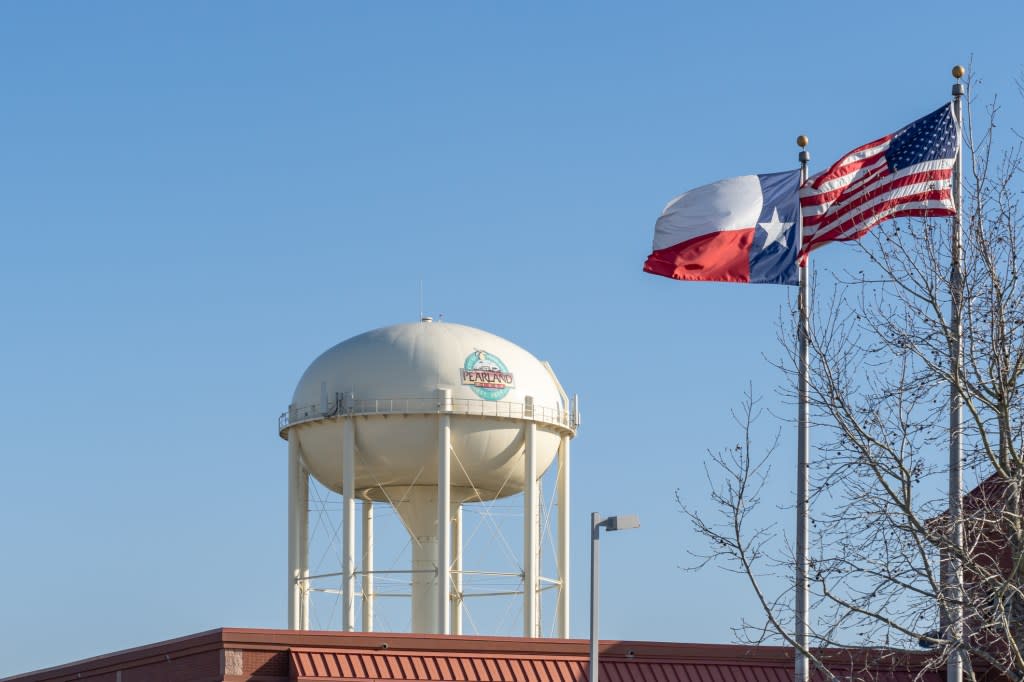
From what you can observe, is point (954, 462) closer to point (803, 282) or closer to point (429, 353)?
point (803, 282)

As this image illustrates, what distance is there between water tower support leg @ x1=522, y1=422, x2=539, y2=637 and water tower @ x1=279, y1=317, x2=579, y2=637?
26mm

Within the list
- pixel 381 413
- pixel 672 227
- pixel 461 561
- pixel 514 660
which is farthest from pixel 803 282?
pixel 461 561

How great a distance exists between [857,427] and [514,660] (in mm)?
16136

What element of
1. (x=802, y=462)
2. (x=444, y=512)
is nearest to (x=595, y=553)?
(x=802, y=462)

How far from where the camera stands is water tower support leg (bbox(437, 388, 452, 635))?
46781 mm

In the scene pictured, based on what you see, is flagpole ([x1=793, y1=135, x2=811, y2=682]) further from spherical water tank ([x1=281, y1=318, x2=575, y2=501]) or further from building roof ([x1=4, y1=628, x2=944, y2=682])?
spherical water tank ([x1=281, y1=318, x2=575, y2=501])

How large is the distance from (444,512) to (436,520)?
3.49m

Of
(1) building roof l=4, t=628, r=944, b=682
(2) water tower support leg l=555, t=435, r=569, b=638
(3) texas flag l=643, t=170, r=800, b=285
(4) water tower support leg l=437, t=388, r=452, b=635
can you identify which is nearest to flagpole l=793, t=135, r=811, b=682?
(3) texas flag l=643, t=170, r=800, b=285

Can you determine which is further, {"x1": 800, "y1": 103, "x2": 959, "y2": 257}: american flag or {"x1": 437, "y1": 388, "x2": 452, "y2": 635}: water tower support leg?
{"x1": 437, "y1": 388, "x2": 452, "y2": 635}: water tower support leg

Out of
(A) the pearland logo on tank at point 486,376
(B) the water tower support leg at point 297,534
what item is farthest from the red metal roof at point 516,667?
(B) the water tower support leg at point 297,534

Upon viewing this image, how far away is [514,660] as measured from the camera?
36.1 m

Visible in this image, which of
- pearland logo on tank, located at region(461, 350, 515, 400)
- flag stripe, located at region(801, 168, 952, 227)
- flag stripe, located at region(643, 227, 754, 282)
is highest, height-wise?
flag stripe, located at region(801, 168, 952, 227)

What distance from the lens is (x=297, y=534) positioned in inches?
1948

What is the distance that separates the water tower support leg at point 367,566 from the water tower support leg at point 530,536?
390 cm
